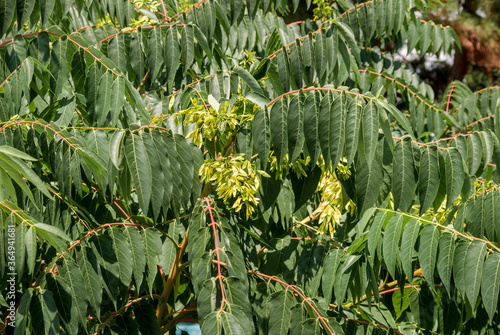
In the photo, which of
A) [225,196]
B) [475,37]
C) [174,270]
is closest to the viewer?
[225,196]

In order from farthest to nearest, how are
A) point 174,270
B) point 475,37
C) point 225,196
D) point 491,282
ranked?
1. point 475,37
2. point 174,270
3. point 225,196
4. point 491,282

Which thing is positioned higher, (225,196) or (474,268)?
(225,196)

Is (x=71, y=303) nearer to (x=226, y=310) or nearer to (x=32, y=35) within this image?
(x=226, y=310)

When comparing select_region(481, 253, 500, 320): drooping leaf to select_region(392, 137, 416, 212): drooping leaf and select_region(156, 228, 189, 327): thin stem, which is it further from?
select_region(156, 228, 189, 327): thin stem

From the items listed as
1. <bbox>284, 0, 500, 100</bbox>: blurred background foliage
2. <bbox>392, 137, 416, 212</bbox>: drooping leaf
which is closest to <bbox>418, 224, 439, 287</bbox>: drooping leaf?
<bbox>392, 137, 416, 212</bbox>: drooping leaf

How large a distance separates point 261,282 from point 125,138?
73 centimetres

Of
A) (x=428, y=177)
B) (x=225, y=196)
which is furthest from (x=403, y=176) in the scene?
(x=225, y=196)

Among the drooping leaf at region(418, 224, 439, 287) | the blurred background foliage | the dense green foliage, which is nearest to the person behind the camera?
the dense green foliage

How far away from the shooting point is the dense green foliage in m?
1.65

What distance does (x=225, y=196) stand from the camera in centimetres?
181

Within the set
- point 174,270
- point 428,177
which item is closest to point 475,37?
point 428,177

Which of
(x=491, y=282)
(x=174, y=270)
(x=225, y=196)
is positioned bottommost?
(x=174, y=270)

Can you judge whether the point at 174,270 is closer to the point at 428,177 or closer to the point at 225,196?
the point at 225,196

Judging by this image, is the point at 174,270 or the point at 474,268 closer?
the point at 474,268
